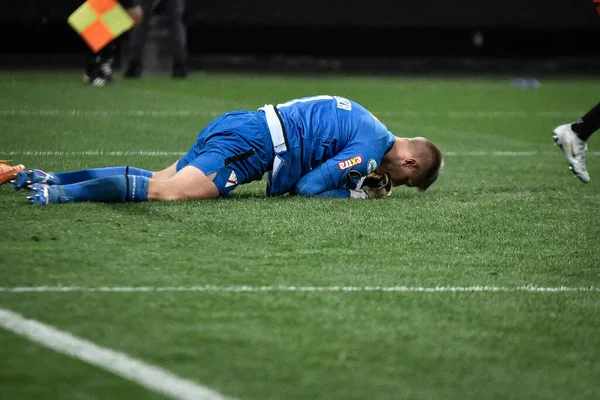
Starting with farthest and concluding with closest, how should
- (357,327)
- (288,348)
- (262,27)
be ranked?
(262,27) → (357,327) → (288,348)

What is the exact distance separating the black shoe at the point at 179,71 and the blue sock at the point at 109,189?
1353cm

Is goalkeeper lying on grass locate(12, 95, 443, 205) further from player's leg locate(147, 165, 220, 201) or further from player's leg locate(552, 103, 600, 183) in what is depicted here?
player's leg locate(552, 103, 600, 183)

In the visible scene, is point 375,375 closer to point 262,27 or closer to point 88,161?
point 88,161

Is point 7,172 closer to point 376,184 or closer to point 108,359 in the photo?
point 376,184

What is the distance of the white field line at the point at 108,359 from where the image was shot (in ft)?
10.6

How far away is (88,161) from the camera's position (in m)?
8.45

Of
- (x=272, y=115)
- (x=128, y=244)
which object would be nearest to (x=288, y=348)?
(x=128, y=244)

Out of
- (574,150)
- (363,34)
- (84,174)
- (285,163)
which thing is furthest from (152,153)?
(363,34)

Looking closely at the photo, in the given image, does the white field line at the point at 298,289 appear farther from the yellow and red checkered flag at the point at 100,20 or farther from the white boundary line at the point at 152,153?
the yellow and red checkered flag at the point at 100,20

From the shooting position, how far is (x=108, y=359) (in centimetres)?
349

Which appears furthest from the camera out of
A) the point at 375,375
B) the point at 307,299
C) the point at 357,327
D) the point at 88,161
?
the point at 88,161

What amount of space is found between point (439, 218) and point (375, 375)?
2.94 meters

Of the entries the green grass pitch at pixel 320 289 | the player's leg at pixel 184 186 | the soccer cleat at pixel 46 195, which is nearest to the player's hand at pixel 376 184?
the green grass pitch at pixel 320 289

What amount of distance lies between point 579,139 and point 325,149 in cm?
197
